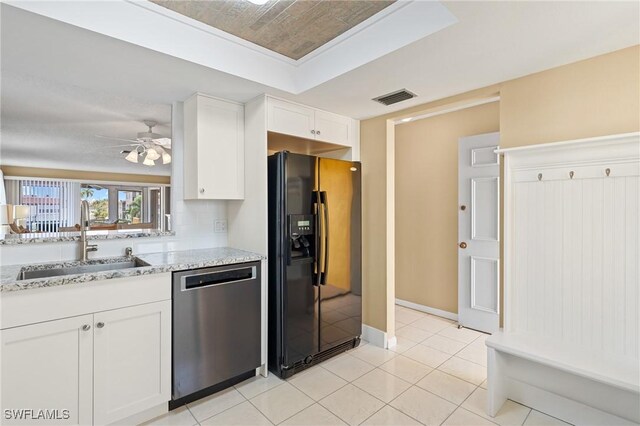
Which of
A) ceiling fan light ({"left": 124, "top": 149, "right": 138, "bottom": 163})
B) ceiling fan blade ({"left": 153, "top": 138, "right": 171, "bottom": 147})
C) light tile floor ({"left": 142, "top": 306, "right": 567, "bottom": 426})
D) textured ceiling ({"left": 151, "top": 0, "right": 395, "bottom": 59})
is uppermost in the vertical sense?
textured ceiling ({"left": 151, "top": 0, "right": 395, "bottom": 59})

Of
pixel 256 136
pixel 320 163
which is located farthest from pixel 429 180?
pixel 256 136

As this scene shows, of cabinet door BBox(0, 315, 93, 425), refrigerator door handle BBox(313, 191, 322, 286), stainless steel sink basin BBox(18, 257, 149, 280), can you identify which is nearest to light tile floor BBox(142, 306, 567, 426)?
cabinet door BBox(0, 315, 93, 425)

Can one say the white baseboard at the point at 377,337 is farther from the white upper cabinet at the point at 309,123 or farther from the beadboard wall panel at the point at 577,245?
the white upper cabinet at the point at 309,123

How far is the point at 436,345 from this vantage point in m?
2.96

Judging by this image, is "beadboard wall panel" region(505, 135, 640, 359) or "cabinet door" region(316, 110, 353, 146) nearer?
"beadboard wall panel" region(505, 135, 640, 359)

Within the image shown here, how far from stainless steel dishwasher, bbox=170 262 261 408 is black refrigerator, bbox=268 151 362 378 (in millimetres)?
195

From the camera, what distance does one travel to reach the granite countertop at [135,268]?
5.04 feet

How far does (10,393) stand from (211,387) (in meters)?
1.07

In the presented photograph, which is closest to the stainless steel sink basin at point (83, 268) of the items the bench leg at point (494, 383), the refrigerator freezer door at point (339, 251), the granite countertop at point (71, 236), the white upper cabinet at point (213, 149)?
the granite countertop at point (71, 236)

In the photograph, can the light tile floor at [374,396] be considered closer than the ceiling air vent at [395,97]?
Yes

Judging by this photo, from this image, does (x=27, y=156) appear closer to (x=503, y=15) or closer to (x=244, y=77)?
(x=244, y=77)

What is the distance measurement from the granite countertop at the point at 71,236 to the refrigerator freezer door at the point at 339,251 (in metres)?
1.34

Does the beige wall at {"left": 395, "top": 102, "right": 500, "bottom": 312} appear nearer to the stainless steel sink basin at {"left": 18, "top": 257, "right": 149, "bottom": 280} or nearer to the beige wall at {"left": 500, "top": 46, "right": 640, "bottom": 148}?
the beige wall at {"left": 500, "top": 46, "right": 640, "bottom": 148}

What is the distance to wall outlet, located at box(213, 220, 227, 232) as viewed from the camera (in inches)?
112
